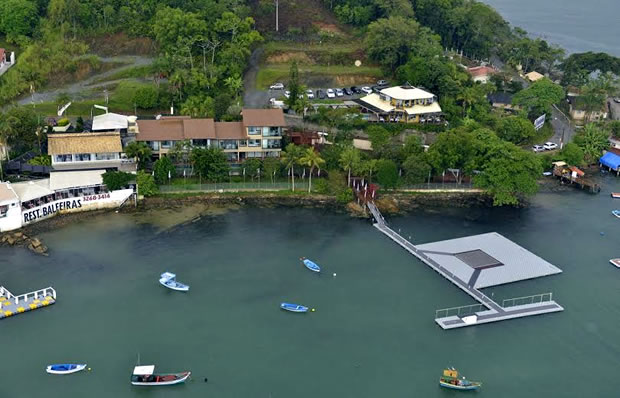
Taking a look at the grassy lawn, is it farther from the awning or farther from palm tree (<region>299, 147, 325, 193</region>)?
the awning

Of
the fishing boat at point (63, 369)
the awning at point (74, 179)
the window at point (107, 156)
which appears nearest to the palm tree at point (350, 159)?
the window at point (107, 156)

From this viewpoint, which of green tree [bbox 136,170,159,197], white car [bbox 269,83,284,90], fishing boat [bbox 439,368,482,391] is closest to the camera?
fishing boat [bbox 439,368,482,391]

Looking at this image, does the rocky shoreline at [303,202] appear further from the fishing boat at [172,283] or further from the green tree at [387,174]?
the fishing boat at [172,283]

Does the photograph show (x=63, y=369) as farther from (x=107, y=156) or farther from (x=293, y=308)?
(x=107, y=156)

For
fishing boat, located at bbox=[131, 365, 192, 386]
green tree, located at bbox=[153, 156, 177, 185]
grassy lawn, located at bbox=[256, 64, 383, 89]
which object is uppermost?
grassy lawn, located at bbox=[256, 64, 383, 89]

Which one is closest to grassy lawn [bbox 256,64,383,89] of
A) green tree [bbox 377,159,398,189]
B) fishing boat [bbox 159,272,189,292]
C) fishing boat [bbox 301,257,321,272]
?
green tree [bbox 377,159,398,189]
